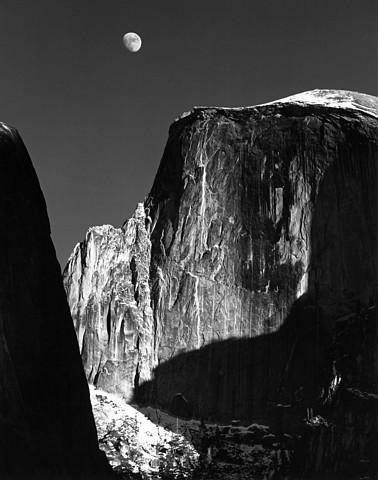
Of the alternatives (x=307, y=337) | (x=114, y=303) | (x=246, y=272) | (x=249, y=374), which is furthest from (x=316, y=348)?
(x=114, y=303)

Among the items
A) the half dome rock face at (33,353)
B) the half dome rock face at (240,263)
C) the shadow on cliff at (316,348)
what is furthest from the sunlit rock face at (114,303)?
the half dome rock face at (33,353)

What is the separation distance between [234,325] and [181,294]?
19.4 ft

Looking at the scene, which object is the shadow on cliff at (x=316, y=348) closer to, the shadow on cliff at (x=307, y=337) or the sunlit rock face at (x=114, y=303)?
the shadow on cliff at (x=307, y=337)

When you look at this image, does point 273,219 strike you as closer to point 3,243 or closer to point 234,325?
point 234,325

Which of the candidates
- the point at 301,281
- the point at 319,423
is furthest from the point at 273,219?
the point at 319,423

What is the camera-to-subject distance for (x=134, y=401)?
4717 inches

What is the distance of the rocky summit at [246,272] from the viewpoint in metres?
119

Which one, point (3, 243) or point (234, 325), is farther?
point (234, 325)

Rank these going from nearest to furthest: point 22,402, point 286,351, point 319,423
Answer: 1. point 22,402
2. point 319,423
3. point 286,351

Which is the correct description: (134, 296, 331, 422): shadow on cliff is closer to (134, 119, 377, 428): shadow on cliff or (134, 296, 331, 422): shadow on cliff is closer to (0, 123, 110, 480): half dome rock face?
(134, 119, 377, 428): shadow on cliff

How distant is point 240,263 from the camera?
12444 centimetres

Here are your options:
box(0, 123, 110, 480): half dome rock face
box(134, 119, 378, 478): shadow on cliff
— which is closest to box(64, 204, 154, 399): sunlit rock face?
box(134, 119, 378, 478): shadow on cliff

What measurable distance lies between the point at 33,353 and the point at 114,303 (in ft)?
217

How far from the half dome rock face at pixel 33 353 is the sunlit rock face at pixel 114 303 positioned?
58233 millimetres
